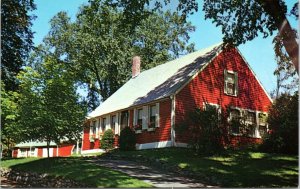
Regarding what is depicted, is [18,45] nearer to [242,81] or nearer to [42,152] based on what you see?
[242,81]

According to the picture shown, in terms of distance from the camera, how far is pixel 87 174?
12.5 meters

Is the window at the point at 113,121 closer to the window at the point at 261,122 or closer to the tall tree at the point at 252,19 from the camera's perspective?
the window at the point at 261,122

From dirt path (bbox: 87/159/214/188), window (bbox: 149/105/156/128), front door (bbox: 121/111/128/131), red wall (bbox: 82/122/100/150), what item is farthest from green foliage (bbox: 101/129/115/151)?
dirt path (bbox: 87/159/214/188)

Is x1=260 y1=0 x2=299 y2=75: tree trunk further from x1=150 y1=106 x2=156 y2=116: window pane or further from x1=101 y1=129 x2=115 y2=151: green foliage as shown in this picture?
x1=101 y1=129 x2=115 y2=151: green foliage

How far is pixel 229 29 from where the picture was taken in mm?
14805

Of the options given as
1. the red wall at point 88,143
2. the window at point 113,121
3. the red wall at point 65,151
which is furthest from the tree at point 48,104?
the red wall at point 65,151

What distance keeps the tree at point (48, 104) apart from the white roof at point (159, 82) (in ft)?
13.5

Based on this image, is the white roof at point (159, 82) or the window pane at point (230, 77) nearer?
the white roof at point (159, 82)

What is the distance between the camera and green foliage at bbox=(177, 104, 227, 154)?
16.9m

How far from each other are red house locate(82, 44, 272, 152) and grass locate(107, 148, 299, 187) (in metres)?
2.51

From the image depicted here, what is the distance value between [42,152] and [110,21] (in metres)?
24.1

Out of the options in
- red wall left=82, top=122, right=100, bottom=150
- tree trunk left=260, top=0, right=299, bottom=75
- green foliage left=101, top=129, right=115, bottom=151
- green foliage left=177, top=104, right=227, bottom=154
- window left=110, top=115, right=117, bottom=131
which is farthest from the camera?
red wall left=82, top=122, right=100, bottom=150

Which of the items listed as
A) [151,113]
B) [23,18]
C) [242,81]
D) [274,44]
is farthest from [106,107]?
[274,44]

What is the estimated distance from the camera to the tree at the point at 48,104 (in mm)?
16516
